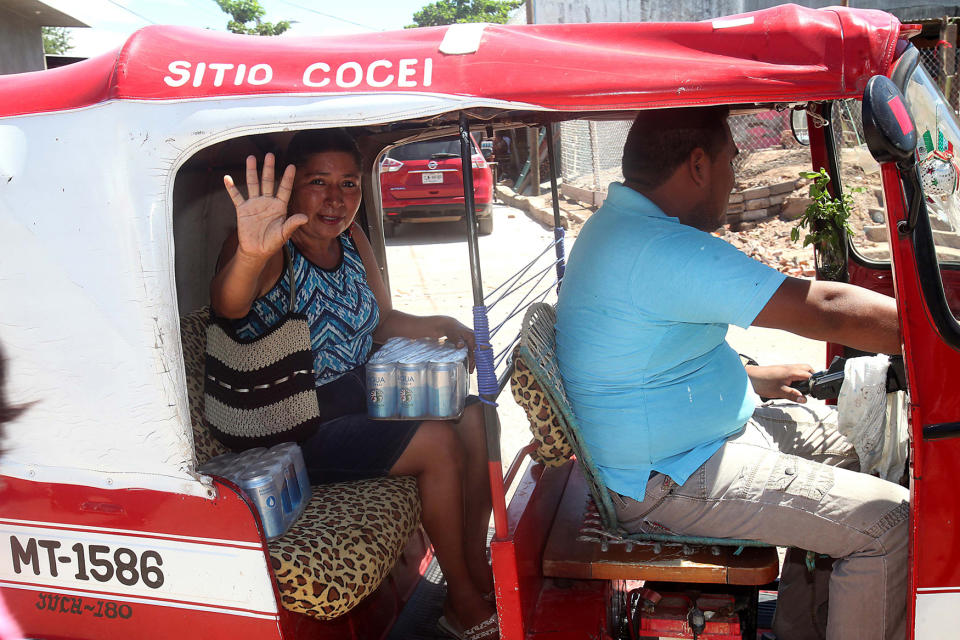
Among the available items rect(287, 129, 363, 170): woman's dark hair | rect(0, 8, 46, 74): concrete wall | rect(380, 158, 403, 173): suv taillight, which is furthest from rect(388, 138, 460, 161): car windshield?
rect(287, 129, 363, 170): woman's dark hair

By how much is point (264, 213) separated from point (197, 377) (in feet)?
3.11

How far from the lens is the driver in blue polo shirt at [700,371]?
5.95 feet

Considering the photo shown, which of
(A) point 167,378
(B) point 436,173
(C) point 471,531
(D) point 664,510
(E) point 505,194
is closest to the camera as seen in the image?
(A) point 167,378

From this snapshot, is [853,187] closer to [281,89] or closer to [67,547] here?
[281,89]

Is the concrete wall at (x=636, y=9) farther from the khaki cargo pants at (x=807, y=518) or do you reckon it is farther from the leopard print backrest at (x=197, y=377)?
the khaki cargo pants at (x=807, y=518)

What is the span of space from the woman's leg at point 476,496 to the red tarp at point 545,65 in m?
1.31

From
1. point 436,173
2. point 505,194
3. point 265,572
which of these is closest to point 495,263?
point 436,173

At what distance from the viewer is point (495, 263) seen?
9914 mm

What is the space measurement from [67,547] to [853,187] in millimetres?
3359

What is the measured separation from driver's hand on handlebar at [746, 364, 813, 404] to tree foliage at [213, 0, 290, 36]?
139ft

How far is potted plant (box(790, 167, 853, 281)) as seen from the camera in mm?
3141

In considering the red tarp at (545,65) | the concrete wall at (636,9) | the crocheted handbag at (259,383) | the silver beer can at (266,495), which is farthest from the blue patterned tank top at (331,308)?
the concrete wall at (636,9)

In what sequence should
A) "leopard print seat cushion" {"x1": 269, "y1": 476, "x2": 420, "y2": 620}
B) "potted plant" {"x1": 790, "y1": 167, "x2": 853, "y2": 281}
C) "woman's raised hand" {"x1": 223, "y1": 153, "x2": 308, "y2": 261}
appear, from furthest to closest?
"potted plant" {"x1": 790, "y1": 167, "x2": 853, "y2": 281} < "leopard print seat cushion" {"x1": 269, "y1": 476, "x2": 420, "y2": 620} < "woman's raised hand" {"x1": 223, "y1": 153, "x2": 308, "y2": 261}

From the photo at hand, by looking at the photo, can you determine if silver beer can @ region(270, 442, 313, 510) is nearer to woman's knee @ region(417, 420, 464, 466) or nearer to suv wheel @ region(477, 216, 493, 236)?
woman's knee @ region(417, 420, 464, 466)
